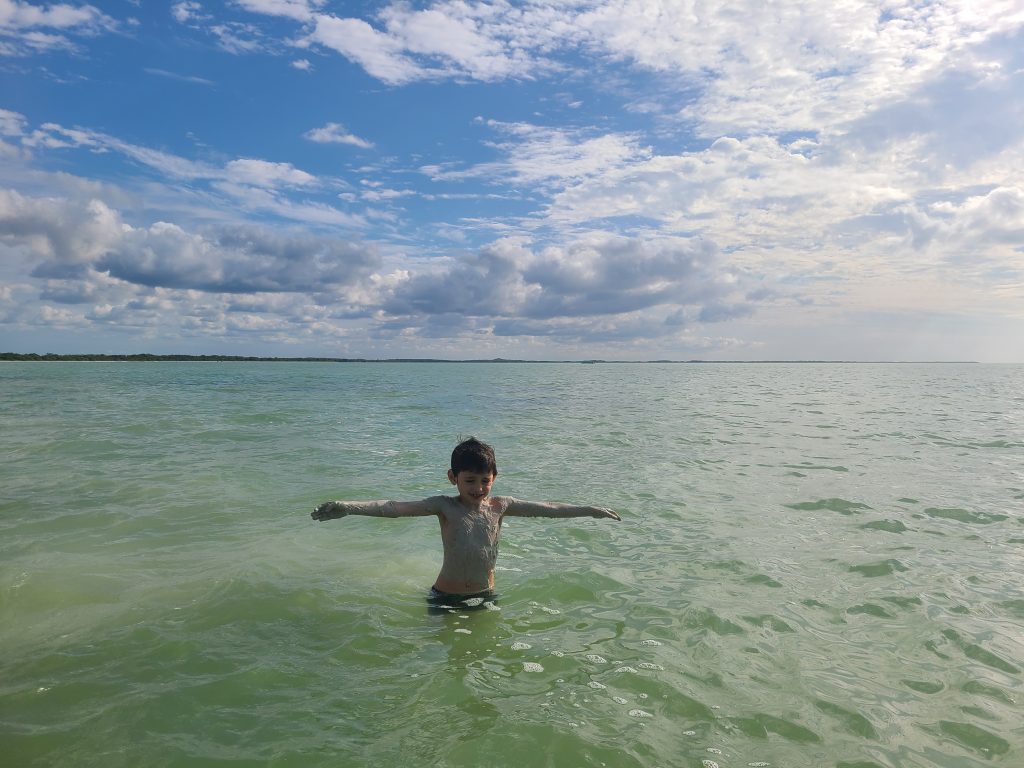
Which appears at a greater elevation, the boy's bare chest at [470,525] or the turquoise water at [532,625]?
the boy's bare chest at [470,525]

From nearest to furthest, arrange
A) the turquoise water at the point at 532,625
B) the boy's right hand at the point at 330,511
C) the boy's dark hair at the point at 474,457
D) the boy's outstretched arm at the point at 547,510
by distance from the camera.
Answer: the turquoise water at the point at 532,625, the boy's right hand at the point at 330,511, the boy's dark hair at the point at 474,457, the boy's outstretched arm at the point at 547,510

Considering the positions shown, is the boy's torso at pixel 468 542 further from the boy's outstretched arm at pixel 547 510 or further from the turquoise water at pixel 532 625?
the turquoise water at pixel 532 625

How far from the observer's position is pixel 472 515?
5.80 m

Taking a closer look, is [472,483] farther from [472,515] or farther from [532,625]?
[532,625]

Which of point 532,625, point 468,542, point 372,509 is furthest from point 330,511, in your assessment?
→ point 532,625

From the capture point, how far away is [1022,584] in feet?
22.0

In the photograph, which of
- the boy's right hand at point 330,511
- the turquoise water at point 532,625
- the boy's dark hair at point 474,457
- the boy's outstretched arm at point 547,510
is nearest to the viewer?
the turquoise water at point 532,625

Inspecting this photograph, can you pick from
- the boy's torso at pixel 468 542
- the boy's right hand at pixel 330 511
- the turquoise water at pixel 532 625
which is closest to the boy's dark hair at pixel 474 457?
the boy's torso at pixel 468 542

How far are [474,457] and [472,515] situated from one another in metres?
0.58

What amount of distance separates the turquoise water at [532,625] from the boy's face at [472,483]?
1.12m

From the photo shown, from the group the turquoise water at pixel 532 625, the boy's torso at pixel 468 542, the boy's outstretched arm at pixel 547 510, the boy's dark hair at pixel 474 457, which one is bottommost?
the turquoise water at pixel 532 625

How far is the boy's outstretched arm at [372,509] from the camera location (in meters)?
4.90

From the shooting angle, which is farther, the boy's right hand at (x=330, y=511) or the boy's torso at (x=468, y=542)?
the boy's torso at (x=468, y=542)

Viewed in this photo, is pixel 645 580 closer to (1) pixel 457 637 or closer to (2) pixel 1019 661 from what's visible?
(1) pixel 457 637
